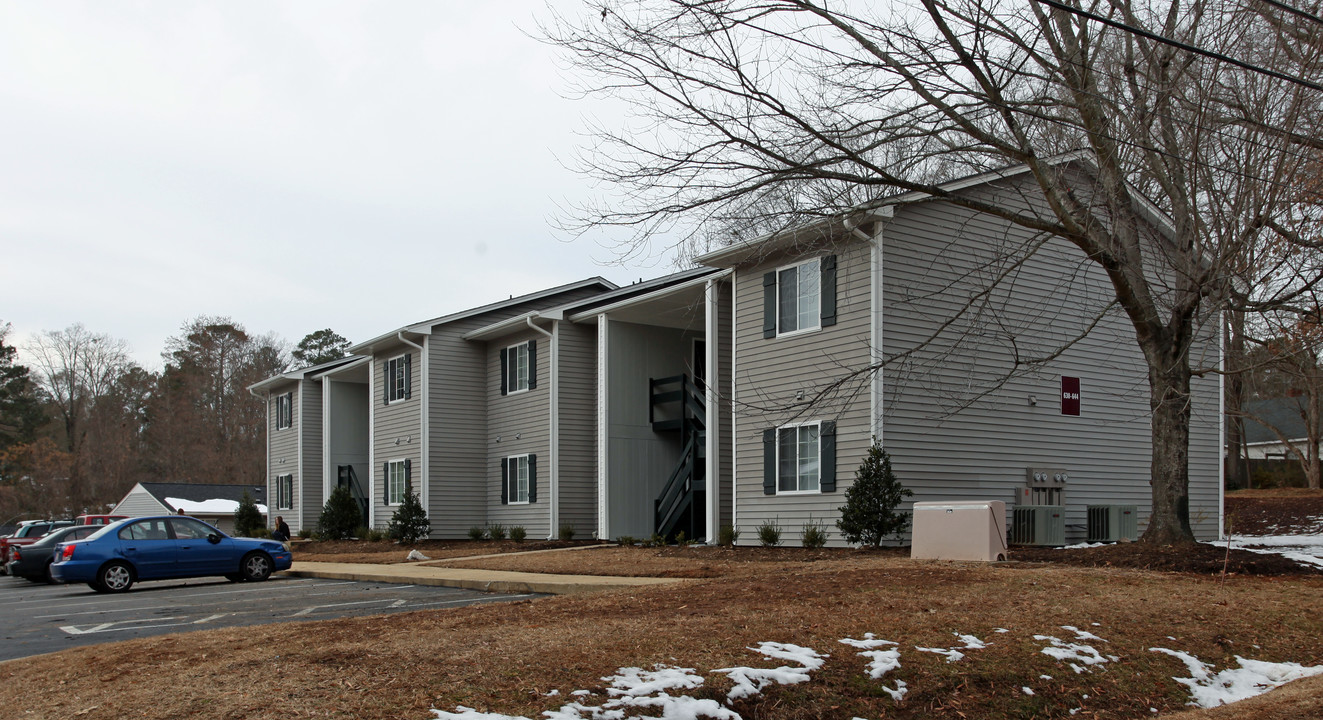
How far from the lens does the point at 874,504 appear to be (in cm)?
1705

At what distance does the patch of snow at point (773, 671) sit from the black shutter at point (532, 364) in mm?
20570

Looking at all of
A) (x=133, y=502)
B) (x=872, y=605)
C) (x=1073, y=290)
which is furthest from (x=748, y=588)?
(x=133, y=502)

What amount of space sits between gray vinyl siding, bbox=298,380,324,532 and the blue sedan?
19998 mm

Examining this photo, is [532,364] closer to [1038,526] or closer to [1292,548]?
[1038,526]

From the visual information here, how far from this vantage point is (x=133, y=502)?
54.4 metres

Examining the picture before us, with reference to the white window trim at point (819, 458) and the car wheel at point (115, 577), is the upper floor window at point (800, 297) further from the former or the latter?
the car wheel at point (115, 577)

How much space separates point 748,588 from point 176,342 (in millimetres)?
77037

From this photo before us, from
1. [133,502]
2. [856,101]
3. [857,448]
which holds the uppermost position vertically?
[856,101]

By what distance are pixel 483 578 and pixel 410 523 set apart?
13618mm

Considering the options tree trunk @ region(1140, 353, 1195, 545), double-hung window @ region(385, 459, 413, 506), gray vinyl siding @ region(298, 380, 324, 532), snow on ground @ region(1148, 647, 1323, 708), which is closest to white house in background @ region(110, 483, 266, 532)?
gray vinyl siding @ region(298, 380, 324, 532)

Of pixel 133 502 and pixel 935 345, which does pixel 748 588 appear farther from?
pixel 133 502

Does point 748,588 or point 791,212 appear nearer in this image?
point 748,588

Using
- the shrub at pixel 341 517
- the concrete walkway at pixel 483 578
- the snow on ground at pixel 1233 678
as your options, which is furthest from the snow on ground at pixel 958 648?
the shrub at pixel 341 517

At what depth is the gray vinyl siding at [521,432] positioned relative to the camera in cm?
2730
